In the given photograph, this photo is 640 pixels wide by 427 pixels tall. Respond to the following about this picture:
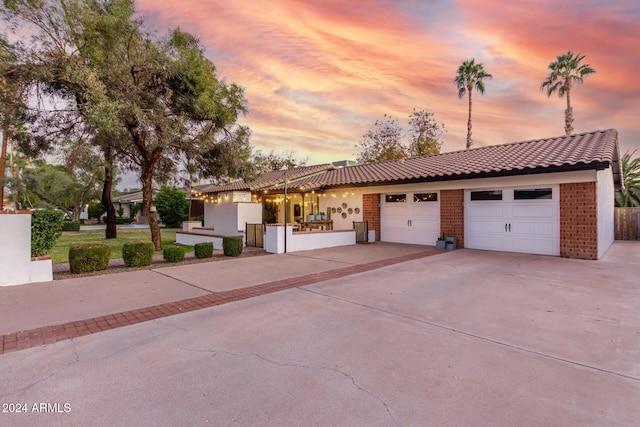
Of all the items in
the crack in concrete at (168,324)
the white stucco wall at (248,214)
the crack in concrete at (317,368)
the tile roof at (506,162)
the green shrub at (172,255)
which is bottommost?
the crack in concrete at (317,368)

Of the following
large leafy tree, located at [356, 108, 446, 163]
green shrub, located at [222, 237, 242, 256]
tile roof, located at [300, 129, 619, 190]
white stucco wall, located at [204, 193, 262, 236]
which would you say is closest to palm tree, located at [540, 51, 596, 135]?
large leafy tree, located at [356, 108, 446, 163]

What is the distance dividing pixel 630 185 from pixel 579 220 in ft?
52.4

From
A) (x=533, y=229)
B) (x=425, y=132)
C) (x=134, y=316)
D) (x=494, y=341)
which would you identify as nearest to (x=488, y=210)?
(x=533, y=229)

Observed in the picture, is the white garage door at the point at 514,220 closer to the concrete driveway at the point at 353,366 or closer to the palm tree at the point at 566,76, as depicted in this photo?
the concrete driveway at the point at 353,366

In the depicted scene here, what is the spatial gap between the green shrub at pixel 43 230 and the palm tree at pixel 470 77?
30.3m

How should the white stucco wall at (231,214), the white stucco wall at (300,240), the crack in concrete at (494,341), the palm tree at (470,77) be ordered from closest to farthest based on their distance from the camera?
the crack in concrete at (494,341) → the white stucco wall at (300,240) → the white stucco wall at (231,214) → the palm tree at (470,77)

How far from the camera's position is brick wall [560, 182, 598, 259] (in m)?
9.24

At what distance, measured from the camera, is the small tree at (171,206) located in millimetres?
27125

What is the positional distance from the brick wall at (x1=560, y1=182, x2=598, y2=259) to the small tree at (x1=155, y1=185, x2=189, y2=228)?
26.4 m

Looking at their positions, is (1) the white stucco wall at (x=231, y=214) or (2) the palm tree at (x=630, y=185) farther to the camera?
(2) the palm tree at (x=630, y=185)

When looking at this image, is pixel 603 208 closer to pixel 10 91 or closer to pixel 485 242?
pixel 485 242

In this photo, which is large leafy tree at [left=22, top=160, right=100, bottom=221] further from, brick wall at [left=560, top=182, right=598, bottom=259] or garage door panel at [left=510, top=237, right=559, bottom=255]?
brick wall at [left=560, top=182, right=598, bottom=259]

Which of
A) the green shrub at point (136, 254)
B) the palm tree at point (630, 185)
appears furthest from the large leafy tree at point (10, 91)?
the palm tree at point (630, 185)

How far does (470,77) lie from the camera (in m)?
27.8
